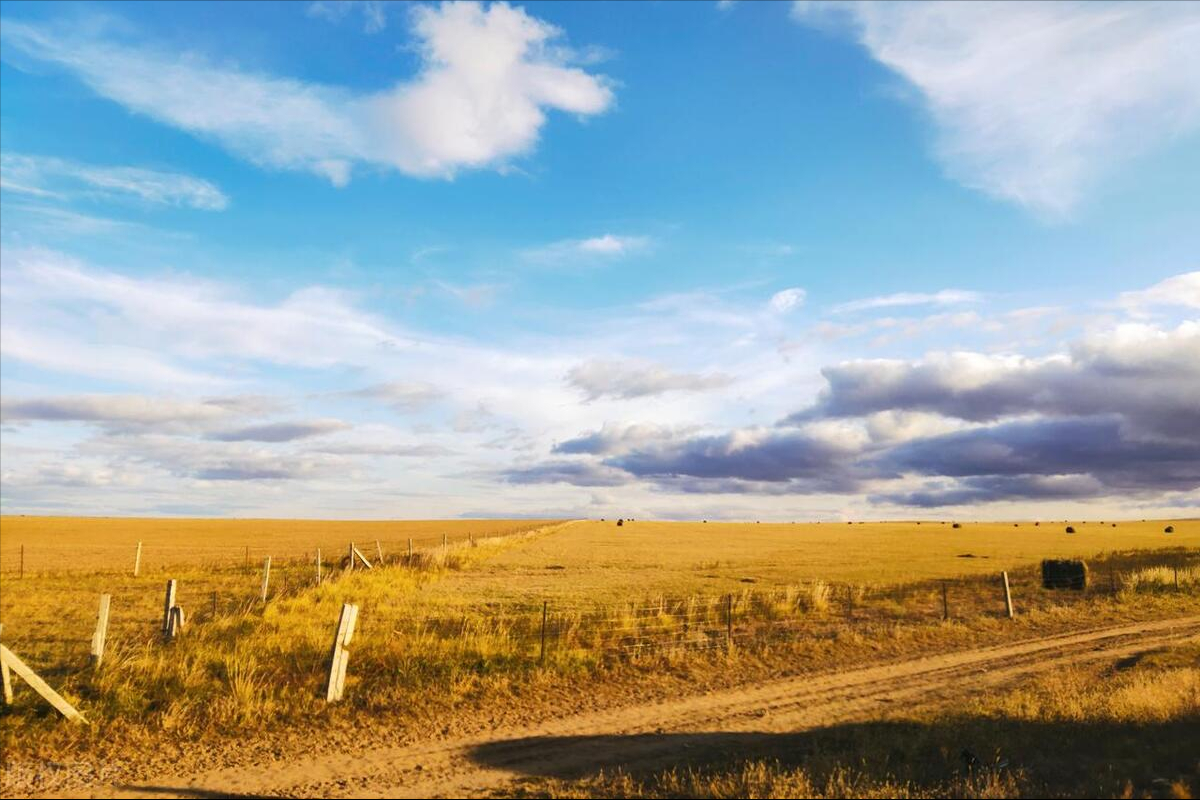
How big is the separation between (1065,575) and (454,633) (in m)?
30.1

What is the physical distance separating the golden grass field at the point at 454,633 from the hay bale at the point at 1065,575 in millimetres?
658

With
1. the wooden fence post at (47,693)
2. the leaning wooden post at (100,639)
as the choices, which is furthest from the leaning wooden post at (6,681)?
the leaning wooden post at (100,639)

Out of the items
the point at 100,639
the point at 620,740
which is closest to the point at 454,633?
the point at 100,639

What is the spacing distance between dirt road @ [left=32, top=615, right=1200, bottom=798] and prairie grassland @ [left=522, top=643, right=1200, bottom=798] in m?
0.54

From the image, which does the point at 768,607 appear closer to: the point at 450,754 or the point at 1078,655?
the point at 1078,655

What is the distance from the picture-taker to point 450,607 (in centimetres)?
2925

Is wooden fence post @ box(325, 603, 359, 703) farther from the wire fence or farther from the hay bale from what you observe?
the hay bale

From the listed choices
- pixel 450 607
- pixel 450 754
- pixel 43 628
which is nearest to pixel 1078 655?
pixel 450 754

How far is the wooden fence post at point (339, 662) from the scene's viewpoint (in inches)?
647

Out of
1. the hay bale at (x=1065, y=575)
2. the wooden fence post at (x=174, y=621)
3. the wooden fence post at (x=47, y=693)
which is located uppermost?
the hay bale at (x=1065, y=575)

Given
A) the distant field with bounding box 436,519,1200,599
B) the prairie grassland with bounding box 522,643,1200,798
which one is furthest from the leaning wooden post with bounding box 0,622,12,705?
the distant field with bounding box 436,519,1200,599

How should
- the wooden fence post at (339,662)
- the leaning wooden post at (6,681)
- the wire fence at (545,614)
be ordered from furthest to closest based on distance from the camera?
the wire fence at (545,614)
the wooden fence post at (339,662)
the leaning wooden post at (6,681)

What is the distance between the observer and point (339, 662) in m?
16.7

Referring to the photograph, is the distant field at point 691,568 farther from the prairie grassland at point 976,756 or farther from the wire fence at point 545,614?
the prairie grassland at point 976,756
